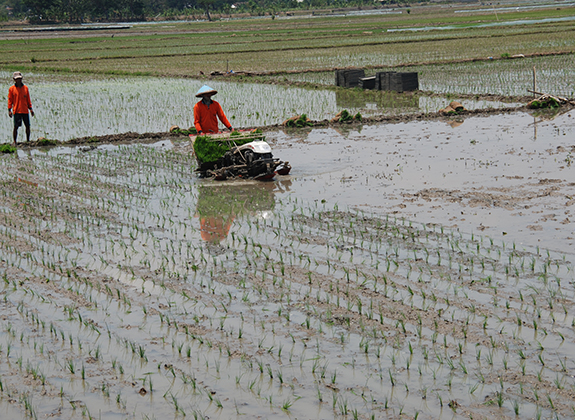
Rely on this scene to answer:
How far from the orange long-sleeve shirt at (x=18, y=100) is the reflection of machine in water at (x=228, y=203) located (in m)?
5.11

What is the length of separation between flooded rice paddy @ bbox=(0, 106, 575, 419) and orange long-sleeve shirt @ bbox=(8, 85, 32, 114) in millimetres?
3189

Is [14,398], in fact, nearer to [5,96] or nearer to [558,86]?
[558,86]

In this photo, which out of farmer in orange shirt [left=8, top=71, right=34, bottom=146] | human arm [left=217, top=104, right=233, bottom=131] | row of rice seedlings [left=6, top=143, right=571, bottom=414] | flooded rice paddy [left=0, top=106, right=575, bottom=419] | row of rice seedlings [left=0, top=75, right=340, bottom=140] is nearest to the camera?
flooded rice paddy [left=0, top=106, right=575, bottom=419]

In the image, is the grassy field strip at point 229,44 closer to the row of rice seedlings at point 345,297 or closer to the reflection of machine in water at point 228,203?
the reflection of machine in water at point 228,203

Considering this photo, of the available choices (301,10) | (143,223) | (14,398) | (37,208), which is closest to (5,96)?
(37,208)

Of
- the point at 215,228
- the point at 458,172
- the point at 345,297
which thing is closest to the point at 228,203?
the point at 215,228

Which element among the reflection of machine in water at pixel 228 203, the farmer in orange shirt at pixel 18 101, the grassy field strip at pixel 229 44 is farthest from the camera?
the grassy field strip at pixel 229 44

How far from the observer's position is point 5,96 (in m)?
21.7

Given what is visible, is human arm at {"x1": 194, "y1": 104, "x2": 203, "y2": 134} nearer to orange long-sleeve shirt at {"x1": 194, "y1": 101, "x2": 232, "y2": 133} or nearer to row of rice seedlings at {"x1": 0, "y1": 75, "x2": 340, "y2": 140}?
orange long-sleeve shirt at {"x1": 194, "y1": 101, "x2": 232, "y2": 133}

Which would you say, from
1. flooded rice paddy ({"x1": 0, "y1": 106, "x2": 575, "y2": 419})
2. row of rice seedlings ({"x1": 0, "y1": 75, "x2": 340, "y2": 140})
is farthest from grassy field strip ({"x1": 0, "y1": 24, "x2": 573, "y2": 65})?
flooded rice paddy ({"x1": 0, "y1": 106, "x2": 575, "y2": 419})

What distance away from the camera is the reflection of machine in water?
311 inches

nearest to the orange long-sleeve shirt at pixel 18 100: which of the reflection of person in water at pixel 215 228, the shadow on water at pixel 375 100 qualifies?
the reflection of person in water at pixel 215 228

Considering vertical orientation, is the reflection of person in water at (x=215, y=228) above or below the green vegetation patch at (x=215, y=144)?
below

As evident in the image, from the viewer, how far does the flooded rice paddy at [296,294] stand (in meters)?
4.27
